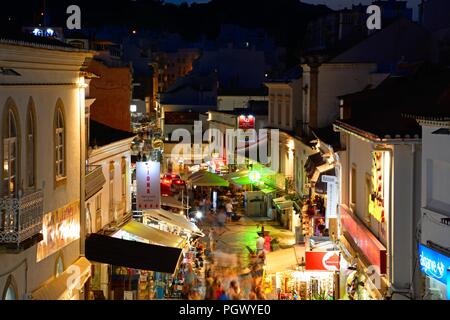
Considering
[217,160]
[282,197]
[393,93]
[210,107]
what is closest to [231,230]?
[282,197]

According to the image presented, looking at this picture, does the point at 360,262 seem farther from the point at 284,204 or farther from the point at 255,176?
the point at 255,176

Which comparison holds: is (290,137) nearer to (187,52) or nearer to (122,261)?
(122,261)

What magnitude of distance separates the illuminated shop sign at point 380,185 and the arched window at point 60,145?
7.03m

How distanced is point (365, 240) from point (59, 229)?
7.69 m

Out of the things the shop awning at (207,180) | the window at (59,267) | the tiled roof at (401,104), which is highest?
the tiled roof at (401,104)

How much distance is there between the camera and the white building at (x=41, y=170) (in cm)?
1488

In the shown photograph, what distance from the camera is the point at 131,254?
2280 centimetres

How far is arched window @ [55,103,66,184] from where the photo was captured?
62.3 feet

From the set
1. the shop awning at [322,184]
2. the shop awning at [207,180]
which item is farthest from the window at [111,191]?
the shop awning at [207,180]

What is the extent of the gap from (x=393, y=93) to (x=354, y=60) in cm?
1067

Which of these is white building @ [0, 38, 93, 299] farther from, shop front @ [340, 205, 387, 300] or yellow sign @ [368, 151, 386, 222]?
yellow sign @ [368, 151, 386, 222]

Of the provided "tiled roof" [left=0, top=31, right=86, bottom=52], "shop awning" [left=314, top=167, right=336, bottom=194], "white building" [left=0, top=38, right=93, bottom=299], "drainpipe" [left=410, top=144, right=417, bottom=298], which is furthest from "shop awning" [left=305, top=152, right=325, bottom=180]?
"tiled roof" [left=0, top=31, right=86, bottom=52]

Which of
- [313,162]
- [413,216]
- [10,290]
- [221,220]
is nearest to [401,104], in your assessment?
[413,216]

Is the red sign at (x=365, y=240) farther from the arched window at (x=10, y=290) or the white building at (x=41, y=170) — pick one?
the arched window at (x=10, y=290)
